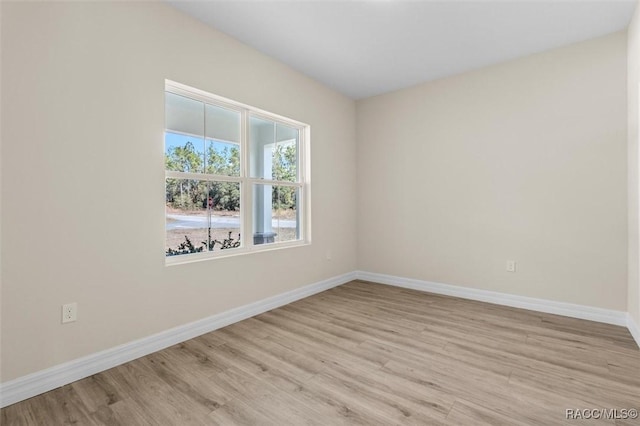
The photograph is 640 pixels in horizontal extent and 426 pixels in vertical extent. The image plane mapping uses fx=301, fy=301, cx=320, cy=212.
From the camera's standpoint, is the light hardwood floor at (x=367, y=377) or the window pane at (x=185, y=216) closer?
the light hardwood floor at (x=367, y=377)

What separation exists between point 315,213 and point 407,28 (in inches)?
88.6

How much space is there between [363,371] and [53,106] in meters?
2.60

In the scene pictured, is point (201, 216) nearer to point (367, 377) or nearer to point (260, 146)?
point (260, 146)

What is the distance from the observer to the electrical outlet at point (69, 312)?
1.90m

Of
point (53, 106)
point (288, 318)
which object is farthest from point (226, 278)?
point (53, 106)

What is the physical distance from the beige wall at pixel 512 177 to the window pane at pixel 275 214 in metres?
1.32

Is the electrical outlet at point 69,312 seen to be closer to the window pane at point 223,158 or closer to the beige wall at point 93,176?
the beige wall at point 93,176

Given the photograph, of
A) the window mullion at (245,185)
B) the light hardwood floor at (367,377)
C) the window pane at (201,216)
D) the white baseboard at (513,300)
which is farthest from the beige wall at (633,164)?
the window pane at (201,216)

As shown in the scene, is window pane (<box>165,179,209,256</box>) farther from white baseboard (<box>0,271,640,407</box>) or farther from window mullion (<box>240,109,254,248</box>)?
white baseboard (<box>0,271,640,407</box>)

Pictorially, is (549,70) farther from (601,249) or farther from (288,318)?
(288,318)

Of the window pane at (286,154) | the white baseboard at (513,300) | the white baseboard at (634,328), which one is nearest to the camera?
the white baseboard at (634,328)

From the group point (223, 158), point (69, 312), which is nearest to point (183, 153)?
point (223, 158)

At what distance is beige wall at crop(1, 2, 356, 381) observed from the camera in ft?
5.70

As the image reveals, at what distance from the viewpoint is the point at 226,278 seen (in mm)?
2852
